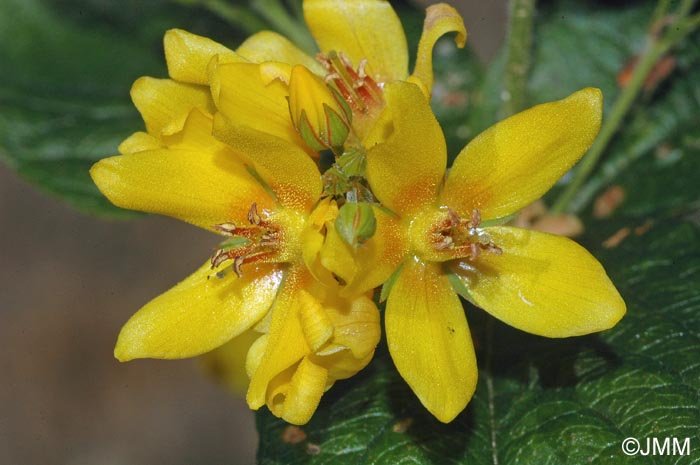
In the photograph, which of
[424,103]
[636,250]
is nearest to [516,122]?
[424,103]

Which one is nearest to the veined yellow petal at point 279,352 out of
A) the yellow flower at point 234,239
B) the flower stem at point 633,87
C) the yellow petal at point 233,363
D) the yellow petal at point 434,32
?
the yellow flower at point 234,239

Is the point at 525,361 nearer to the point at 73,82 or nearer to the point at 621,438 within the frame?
the point at 621,438

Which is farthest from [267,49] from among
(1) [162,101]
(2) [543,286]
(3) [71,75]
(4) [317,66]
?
(3) [71,75]

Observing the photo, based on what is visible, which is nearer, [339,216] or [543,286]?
[339,216]

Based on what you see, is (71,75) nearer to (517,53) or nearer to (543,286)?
(517,53)

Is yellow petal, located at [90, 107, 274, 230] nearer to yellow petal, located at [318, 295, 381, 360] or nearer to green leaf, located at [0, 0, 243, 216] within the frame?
yellow petal, located at [318, 295, 381, 360]
